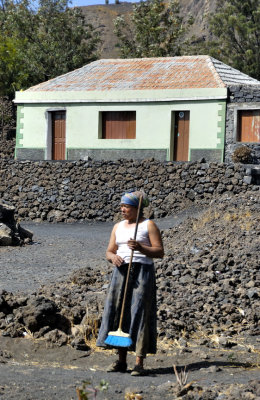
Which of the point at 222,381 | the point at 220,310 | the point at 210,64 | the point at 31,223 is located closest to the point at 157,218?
the point at 31,223

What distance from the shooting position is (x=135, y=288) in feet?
22.9

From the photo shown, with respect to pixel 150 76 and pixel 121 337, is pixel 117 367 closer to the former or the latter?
pixel 121 337

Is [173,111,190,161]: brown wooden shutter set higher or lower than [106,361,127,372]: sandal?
higher

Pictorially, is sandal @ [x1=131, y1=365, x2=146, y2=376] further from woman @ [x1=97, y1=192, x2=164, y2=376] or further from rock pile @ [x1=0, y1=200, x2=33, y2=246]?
rock pile @ [x1=0, y1=200, x2=33, y2=246]

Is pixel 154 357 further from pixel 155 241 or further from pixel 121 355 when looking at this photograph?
pixel 155 241

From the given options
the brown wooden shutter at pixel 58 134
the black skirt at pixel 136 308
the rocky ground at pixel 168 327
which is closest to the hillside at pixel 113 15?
the brown wooden shutter at pixel 58 134

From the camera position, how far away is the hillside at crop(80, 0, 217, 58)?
89.2 metres

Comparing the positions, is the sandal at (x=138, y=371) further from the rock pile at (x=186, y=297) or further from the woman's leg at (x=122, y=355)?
the rock pile at (x=186, y=297)

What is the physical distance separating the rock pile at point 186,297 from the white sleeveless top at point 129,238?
1.48 metres

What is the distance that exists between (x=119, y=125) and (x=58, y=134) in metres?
2.77

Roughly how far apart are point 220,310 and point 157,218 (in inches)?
557

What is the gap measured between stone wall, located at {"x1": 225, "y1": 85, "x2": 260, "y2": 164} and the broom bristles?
19.3 metres

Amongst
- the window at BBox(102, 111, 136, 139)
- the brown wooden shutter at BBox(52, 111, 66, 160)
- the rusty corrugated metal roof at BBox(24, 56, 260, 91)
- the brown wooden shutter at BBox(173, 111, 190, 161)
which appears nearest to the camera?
the rusty corrugated metal roof at BBox(24, 56, 260, 91)

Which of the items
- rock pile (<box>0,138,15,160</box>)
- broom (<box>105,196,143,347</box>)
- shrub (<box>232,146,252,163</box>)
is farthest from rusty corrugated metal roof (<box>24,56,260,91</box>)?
broom (<box>105,196,143,347</box>)
